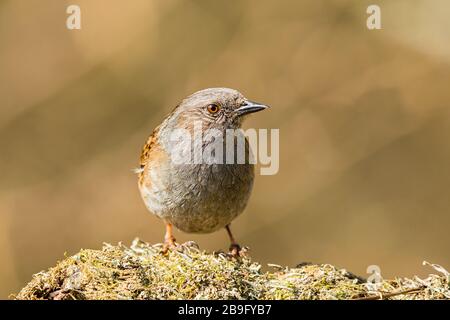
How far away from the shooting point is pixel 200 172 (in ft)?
20.1

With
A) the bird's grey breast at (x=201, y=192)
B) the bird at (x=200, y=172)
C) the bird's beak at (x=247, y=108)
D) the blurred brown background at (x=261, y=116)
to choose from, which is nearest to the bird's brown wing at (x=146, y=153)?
the bird at (x=200, y=172)

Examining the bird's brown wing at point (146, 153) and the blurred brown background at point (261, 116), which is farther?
the blurred brown background at point (261, 116)

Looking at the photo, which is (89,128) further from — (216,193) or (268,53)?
(216,193)

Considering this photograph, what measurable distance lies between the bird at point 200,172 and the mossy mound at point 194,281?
4.67ft

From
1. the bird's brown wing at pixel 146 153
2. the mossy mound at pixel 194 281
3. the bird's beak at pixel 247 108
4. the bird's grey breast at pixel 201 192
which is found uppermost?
the bird's beak at pixel 247 108

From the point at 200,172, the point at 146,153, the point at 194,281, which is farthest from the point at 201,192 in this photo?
the point at 194,281

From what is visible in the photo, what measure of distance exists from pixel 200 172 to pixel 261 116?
4.69 m

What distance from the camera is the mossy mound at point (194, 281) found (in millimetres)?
4230

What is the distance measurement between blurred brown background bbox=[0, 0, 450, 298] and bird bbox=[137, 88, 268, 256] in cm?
354

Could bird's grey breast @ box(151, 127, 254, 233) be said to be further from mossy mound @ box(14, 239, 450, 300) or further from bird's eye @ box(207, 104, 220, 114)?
mossy mound @ box(14, 239, 450, 300)

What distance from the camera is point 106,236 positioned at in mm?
10039

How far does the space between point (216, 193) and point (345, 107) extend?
5.43 metres

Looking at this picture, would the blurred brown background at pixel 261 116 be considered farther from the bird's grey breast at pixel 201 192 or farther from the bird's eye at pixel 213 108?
the bird's grey breast at pixel 201 192
